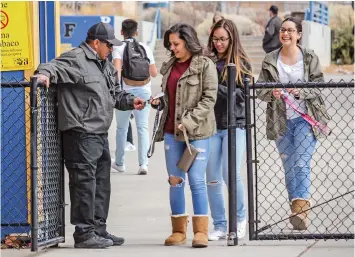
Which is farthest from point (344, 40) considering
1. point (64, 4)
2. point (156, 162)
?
point (156, 162)

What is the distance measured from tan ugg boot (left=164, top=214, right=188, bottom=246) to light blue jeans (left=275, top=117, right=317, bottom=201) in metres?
1.06

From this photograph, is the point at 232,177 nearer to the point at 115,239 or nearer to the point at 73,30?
the point at 115,239

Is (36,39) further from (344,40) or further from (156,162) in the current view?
(344,40)

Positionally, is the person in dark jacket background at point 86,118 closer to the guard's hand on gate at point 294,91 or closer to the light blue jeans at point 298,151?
the guard's hand on gate at point 294,91

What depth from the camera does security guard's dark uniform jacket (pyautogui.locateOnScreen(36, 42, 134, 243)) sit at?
24.2 ft

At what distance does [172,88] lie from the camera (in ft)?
25.2

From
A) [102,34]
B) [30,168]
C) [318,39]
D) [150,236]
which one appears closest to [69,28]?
[318,39]

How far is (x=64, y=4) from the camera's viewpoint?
36.5 m

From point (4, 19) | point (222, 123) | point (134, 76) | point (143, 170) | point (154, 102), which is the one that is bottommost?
point (143, 170)

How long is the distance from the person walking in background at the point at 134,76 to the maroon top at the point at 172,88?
3.55m

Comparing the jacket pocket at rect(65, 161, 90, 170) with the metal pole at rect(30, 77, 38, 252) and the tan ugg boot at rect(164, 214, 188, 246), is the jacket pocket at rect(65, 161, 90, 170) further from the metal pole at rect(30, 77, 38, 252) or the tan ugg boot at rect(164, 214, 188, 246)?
the tan ugg boot at rect(164, 214, 188, 246)

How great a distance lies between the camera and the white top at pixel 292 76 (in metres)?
Result: 8.13

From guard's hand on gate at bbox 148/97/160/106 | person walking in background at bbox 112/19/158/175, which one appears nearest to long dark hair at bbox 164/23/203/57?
guard's hand on gate at bbox 148/97/160/106

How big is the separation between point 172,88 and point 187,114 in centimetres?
28
